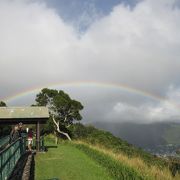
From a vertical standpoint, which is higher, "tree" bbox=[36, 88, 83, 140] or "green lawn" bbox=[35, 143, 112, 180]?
"tree" bbox=[36, 88, 83, 140]

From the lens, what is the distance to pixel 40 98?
55.7 meters

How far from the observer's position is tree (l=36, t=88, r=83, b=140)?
177 ft

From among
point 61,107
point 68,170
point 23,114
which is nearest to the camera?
point 68,170

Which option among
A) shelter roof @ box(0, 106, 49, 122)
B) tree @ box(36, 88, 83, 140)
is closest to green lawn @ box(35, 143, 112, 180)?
shelter roof @ box(0, 106, 49, 122)

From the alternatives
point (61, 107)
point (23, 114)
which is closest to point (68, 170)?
point (23, 114)

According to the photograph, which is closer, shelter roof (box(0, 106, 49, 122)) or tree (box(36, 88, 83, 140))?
shelter roof (box(0, 106, 49, 122))

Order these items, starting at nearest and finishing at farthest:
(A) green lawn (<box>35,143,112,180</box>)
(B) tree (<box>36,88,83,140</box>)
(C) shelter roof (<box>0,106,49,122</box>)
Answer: (A) green lawn (<box>35,143,112,180</box>) → (C) shelter roof (<box>0,106,49,122</box>) → (B) tree (<box>36,88,83,140</box>)

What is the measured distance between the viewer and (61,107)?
5428cm

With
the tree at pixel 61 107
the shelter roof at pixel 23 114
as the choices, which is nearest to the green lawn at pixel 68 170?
the shelter roof at pixel 23 114

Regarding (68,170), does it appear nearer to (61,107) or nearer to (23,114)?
(23,114)

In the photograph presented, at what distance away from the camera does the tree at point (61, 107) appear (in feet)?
177

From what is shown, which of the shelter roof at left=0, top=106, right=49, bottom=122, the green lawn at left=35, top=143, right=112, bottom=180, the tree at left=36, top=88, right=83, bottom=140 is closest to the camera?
the green lawn at left=35, top=143, right=112, bottom=180

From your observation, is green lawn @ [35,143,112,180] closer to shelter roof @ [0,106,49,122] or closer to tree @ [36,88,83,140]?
shelter roof @ [0,106,49,122]

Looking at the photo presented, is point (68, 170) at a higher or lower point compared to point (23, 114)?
lower
